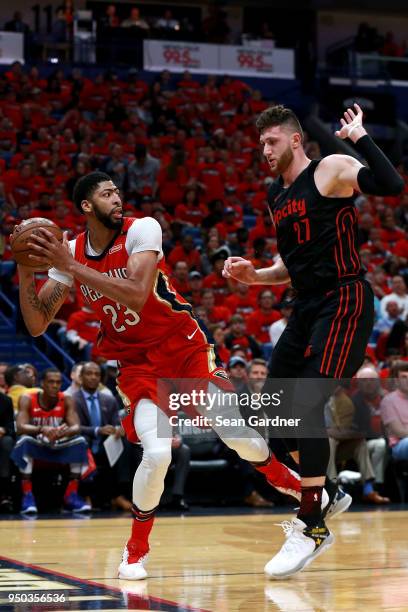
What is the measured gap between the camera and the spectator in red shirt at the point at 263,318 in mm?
13273

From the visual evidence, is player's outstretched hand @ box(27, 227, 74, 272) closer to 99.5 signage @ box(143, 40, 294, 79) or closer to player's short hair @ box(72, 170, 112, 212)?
player's short hair @ box(72, 170, 112, 212)

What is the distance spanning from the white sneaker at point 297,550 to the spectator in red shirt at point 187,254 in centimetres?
943

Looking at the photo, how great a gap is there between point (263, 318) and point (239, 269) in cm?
771

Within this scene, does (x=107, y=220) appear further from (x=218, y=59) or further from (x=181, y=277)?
(x=218, y=59)

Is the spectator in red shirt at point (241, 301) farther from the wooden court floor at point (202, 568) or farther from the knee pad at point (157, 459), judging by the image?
the knee pad at point (157, 459)

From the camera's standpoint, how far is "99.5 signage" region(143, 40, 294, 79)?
22.5 m

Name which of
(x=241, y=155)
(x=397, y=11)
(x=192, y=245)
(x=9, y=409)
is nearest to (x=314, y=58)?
(x=397, y=11)

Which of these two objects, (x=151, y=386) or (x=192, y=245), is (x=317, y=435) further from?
(x=192, y=245)

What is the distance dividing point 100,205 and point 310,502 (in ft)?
6.04

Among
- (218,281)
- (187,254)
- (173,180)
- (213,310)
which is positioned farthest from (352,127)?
(173,180)

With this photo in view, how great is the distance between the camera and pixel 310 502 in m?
5.18

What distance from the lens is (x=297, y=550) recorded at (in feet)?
16.7

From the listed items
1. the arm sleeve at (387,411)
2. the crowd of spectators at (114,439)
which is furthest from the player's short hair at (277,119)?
the arm sleeve at (387,411)

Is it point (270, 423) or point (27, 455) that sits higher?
point (270, 423)
